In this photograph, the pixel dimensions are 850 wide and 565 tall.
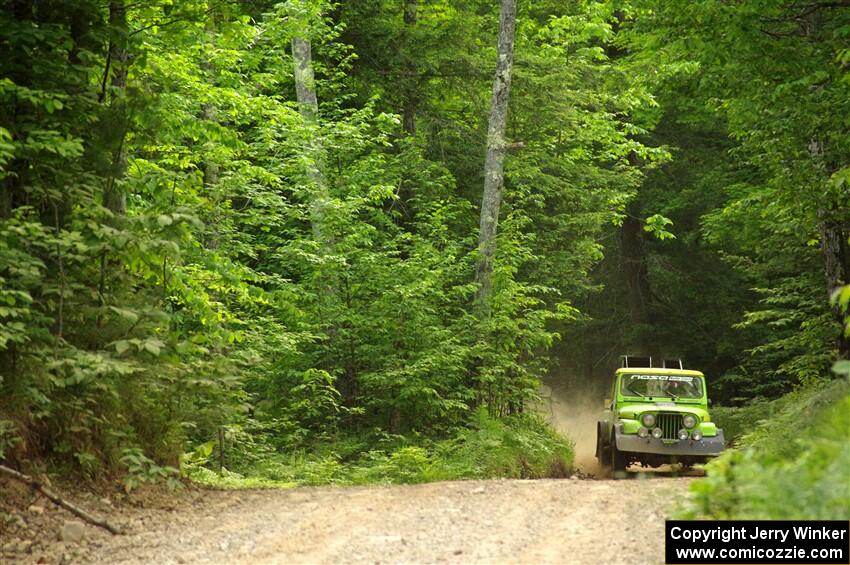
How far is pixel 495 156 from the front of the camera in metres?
19.4

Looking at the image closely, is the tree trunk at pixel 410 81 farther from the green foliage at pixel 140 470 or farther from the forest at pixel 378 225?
the green foliage at pixel 140 470

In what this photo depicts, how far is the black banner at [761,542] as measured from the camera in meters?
5.50

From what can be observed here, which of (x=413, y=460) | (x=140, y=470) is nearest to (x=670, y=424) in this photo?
(x=413, y=460)

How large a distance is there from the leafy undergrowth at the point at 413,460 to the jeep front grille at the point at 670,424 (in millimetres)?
2378

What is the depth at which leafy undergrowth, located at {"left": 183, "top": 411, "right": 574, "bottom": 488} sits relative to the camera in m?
13.6

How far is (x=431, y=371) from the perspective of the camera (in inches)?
674

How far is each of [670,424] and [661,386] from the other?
5.90 feet

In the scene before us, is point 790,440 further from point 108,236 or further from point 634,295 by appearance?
point 634,295

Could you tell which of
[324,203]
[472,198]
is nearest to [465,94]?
[472,198]

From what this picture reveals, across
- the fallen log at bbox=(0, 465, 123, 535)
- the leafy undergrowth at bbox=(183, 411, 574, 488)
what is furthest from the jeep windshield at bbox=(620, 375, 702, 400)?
the fallen log at bbox=(0, 465, 123, 535)

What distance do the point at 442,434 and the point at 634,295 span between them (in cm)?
1444

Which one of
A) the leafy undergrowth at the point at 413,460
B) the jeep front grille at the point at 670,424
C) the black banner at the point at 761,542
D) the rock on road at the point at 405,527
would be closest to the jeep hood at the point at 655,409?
the jeep front grille at the point at 670,424

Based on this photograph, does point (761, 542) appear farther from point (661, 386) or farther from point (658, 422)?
point (661, 386)

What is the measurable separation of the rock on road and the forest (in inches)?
33.6
